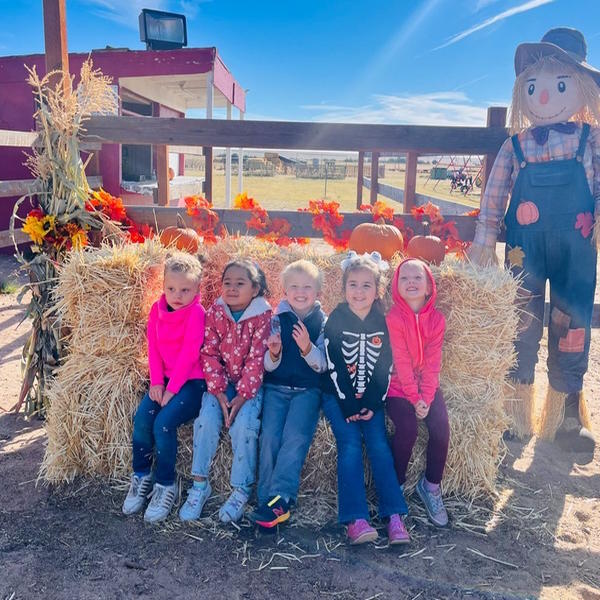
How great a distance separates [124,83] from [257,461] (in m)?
7.92

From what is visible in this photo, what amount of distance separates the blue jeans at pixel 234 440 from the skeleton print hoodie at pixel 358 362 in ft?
1.53

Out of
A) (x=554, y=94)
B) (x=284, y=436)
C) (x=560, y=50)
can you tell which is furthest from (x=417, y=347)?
(x=560, y=50)

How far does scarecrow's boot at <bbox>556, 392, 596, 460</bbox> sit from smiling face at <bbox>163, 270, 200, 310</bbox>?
257cm

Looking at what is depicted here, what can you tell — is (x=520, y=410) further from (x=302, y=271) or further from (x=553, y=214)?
(x=302, y=271)

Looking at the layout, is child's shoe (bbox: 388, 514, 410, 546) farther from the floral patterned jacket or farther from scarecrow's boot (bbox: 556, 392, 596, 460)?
scarecrow's boot (bbox: 556, 392, 596, 460)

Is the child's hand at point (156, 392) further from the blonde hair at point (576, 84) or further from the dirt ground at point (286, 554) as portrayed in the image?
the blonde hair at point (576, 84)

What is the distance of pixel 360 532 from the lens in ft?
8.25

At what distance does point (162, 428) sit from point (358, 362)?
3.41 feet

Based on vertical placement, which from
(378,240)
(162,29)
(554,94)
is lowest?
(378,240)

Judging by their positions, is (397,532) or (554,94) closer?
(397,532)

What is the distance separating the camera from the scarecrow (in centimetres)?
341

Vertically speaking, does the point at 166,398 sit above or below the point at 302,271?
below

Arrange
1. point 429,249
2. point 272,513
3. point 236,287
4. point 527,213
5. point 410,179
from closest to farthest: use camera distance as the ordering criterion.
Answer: point 272,513 → point 236,287 → point 527,213 → point 429,249 → point 410,179

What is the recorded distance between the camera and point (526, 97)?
3.56 metres
